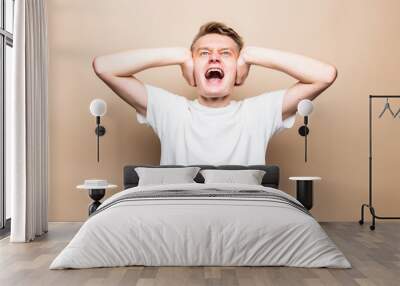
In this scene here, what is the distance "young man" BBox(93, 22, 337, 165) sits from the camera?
7152 mm

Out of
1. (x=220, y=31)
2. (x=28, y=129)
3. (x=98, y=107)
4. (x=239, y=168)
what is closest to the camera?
(x=28, y=129)

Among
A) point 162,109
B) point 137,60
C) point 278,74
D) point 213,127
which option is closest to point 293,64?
point 278,74

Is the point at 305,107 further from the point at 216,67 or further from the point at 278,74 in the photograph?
the point at 216,67

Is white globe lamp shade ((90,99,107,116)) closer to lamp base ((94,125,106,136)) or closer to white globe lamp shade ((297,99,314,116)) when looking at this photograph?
lamp base ((94,125,106,136))

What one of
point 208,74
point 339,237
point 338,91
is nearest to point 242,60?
point 208,74

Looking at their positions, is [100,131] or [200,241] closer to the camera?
[200,241]

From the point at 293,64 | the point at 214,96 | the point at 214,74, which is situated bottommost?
the point at 214,96

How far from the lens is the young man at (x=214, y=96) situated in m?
7.15

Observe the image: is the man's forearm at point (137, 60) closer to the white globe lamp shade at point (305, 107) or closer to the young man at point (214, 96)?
the young man at point (214, 96)

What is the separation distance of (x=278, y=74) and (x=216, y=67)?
30.2 inches

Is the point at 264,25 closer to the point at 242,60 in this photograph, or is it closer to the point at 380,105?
the point at 242,60

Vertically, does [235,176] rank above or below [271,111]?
below

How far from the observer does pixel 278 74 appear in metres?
7.32

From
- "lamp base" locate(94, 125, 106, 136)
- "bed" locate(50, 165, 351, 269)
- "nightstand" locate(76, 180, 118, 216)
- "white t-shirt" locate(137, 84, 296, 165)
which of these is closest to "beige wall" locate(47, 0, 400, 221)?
"lamp base" locate(94, 125, 106, 136)
